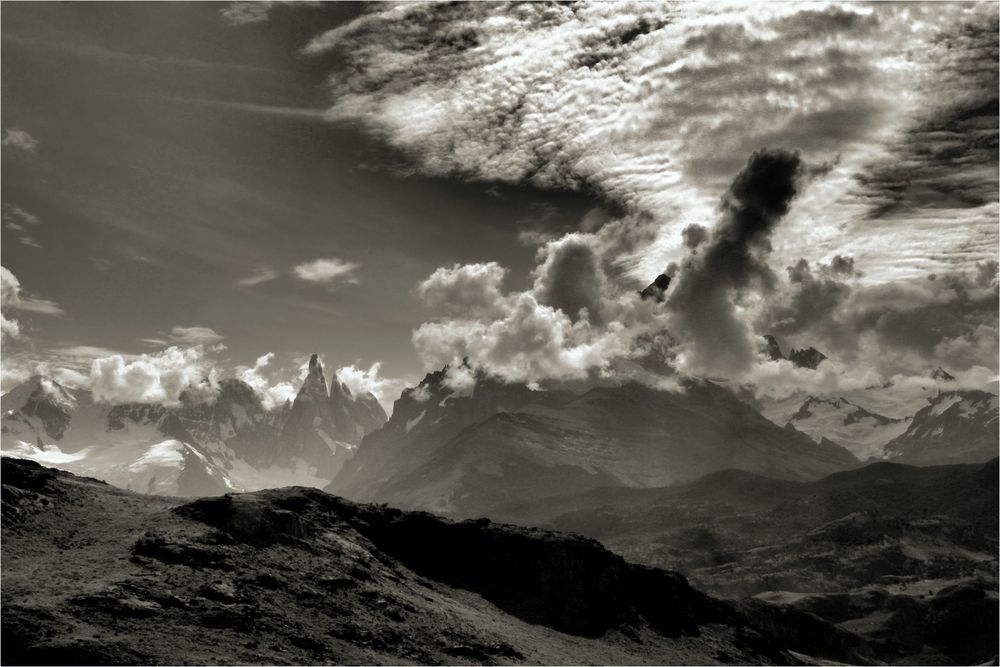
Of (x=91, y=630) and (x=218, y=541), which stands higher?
(x=218, y=541)

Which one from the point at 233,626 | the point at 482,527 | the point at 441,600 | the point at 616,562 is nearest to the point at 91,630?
the point at 233,626

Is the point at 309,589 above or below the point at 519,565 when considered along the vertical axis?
above

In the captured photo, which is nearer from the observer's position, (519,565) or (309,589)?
(309,589)

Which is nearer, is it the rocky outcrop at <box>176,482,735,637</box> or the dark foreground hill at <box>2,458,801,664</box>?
the dark foreground hill at <box>2,458,801,664</box>

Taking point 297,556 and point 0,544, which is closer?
point 0,544

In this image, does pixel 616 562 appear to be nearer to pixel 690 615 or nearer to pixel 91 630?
pixel 690 615

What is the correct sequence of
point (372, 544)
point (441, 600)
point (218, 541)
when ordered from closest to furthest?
point (218, 541), point (441, 600), point (372, 544)

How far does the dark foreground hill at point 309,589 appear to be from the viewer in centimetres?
7350

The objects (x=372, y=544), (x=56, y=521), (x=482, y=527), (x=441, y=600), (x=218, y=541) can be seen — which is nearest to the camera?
(x=56, y=521)

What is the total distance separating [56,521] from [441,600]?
4828 cm

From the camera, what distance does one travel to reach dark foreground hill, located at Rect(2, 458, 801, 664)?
73.5 meters

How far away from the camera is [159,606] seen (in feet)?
254

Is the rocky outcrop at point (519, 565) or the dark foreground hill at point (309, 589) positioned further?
the rocky outcrop at point (519, 565)

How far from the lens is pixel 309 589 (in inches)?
3698
